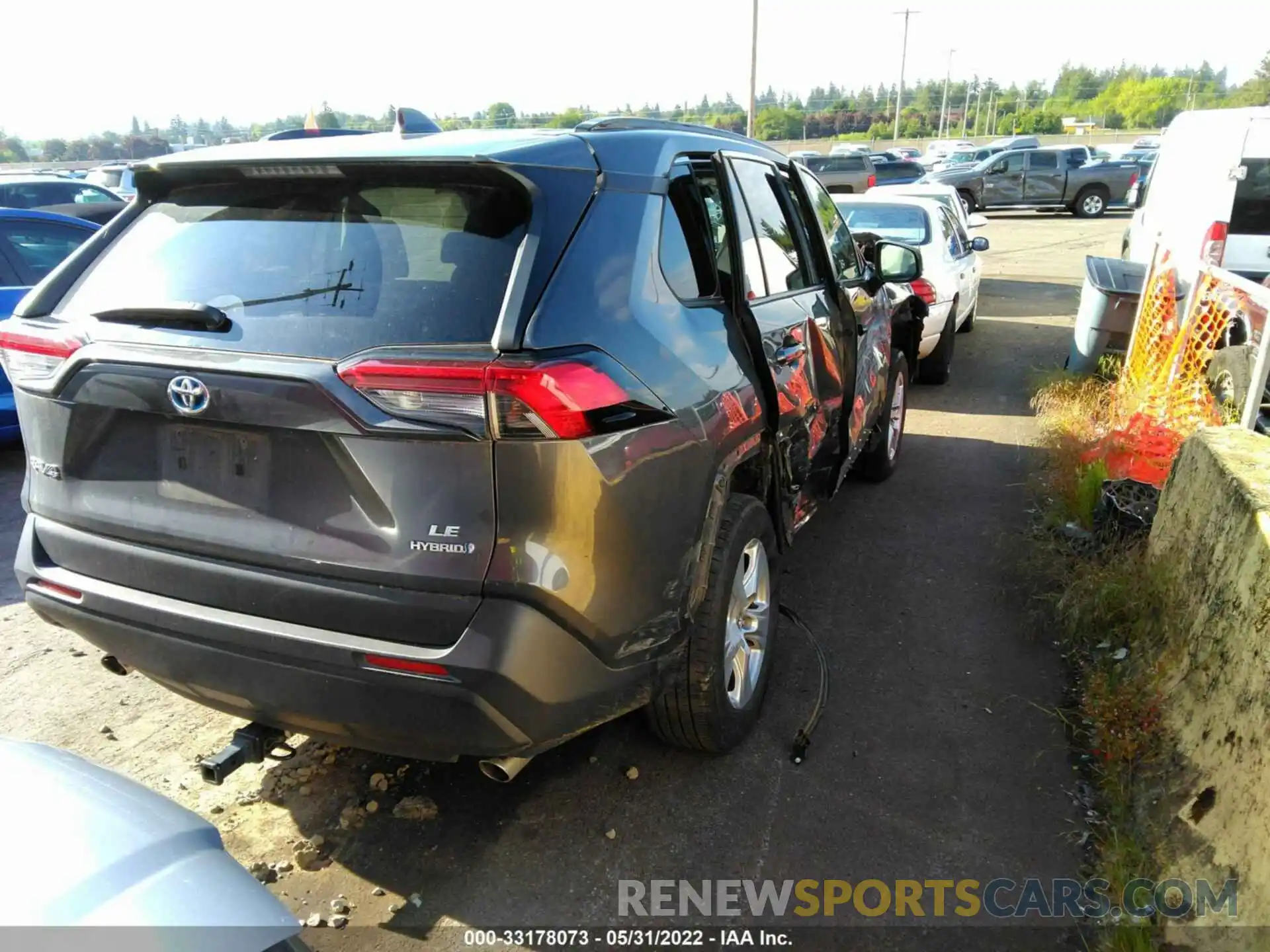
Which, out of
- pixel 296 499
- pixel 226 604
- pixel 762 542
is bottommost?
pixel 762 542

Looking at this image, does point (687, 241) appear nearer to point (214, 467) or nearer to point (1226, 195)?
point (214, 467)

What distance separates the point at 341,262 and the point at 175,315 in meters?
0.45

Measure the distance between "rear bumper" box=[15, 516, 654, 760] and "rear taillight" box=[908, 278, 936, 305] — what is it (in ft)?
18.2

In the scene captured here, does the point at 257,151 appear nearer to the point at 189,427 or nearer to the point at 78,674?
the point at 189,427

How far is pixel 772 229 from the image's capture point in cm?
373

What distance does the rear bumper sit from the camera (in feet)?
6.83

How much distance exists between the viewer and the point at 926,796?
3.01m

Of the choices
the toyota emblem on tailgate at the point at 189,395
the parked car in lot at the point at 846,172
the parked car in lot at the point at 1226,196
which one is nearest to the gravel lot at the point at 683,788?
the toyota emblem on tailgate at the point at 189,395

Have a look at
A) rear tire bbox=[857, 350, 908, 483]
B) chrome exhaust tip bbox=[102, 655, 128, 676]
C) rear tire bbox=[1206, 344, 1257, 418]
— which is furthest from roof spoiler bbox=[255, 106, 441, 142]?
rear tire bbox=[1206, 344, 1257, 418]

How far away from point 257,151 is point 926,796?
9.38 ft

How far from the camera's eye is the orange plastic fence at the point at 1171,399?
5.03 metres

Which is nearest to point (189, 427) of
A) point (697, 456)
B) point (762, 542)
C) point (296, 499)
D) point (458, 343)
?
point (296, 499)

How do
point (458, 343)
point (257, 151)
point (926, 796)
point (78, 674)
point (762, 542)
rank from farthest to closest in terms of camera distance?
point (78, 674) → point (762, 542) → point (926, 796) → point (257, 151) → point (458, 343)

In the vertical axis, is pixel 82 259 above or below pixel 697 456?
above
